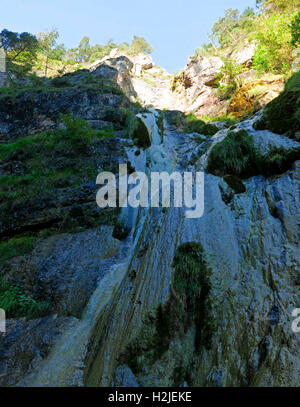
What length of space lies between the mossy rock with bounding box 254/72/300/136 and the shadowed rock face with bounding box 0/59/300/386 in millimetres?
314

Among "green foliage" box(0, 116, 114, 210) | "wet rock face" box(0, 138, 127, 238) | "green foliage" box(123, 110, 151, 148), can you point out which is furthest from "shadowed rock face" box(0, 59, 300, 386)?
"green foliage" box(123, 110, 151, 148)

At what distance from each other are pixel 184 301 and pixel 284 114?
5212 mm

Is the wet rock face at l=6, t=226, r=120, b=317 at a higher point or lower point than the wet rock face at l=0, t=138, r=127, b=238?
lower

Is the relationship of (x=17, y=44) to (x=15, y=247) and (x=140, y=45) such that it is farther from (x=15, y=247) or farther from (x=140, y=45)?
(x=15, y=247)

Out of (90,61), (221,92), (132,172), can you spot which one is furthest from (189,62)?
(132,172)

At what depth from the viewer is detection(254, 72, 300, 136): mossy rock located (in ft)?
17.2

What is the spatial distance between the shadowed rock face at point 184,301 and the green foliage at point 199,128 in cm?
601

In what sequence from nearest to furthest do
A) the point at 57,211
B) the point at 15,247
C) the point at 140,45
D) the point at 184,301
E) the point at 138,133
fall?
the point at 184,301, the point at 15,247, the point at 57,211, the point at 138,133, the point at 140,45

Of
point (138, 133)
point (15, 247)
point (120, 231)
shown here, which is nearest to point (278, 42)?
point (138, 133)

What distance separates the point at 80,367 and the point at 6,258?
4196mm

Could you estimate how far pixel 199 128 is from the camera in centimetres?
1340

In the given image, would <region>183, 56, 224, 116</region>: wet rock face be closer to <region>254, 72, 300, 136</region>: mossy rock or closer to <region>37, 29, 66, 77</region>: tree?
Answer: <region>254, 72, 300, 136</region>: mossy rock
